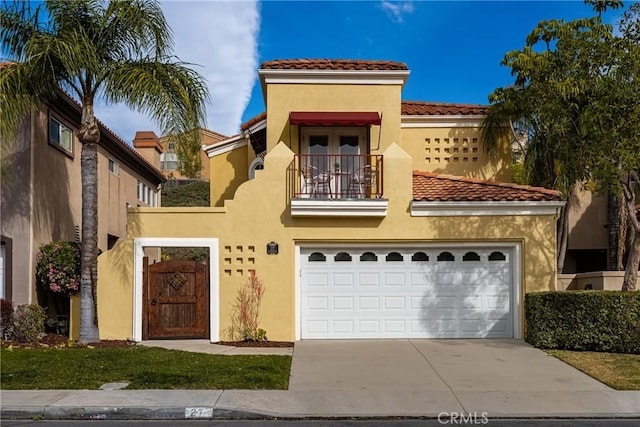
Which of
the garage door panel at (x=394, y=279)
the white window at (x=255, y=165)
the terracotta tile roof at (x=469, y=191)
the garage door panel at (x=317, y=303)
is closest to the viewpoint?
the terracotta tile roof at (x=469, y=191)

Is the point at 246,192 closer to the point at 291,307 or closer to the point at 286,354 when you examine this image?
the point at 291,307

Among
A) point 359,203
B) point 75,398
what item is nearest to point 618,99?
point 359,203

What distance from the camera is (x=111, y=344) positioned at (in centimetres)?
1309

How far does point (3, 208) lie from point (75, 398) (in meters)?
7.17

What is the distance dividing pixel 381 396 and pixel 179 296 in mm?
6378

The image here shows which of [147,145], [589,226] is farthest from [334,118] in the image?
[147,145]

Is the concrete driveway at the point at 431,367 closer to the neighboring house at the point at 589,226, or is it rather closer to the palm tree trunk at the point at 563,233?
the palm tree trunk at the point at 563,233

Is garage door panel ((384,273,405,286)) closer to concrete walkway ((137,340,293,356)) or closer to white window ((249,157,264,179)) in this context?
concrete walkway ((137,340,293,356))

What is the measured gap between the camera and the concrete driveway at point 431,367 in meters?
9.65

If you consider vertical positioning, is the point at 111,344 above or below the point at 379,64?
below

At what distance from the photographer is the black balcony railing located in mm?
14344

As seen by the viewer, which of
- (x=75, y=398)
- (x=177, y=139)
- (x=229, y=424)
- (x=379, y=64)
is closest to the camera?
(x=229, y=424)

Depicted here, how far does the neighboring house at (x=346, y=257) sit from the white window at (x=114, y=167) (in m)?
7.13

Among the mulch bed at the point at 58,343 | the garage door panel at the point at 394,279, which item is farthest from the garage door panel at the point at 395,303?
the mulch bed at the point at 58,343
